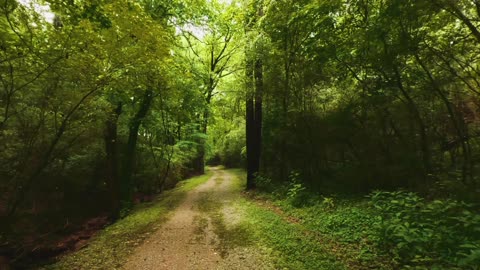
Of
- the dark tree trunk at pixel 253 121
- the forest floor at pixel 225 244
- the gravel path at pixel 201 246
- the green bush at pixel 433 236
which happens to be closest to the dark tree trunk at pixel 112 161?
the forest floor at pixel 225 244

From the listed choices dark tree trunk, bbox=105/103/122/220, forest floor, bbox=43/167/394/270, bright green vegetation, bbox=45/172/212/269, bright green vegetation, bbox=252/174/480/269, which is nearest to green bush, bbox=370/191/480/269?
bright green vegetation, bbox=252/174/480/269

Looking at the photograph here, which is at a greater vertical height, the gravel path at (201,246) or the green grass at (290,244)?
the green grass at (290,244)

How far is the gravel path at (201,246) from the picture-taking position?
495 centimetres

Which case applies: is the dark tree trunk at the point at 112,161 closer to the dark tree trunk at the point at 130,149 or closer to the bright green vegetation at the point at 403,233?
the dark tree trunk at the point at 130,149

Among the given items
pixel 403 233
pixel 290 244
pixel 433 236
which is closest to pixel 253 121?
pixel 290 244

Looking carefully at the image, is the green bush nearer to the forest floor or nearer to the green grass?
the forest floor

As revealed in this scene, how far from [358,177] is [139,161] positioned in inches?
430

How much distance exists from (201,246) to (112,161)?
6909 millimetres

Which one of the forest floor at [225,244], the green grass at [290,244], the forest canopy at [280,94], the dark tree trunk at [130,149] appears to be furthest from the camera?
the dark tree trunk at [130,149]

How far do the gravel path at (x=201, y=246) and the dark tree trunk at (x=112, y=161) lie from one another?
2970mm

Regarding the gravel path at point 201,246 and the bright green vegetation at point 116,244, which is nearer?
the gravel path at point 201,246

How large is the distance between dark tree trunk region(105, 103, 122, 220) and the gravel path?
2.97 meters

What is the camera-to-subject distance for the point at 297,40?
906cm

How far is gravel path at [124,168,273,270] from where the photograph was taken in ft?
16.2
